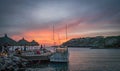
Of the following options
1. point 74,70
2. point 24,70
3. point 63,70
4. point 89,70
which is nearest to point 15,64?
point 24,70

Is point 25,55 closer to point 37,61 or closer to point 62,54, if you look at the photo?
point 37,61

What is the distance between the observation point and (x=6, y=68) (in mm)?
41250

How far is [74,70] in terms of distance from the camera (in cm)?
5266

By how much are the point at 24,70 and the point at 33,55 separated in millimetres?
21077

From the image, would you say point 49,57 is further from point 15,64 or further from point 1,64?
point 1,64

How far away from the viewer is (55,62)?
65.0 meters

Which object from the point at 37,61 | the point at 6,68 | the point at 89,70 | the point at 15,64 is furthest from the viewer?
the point at 37,61

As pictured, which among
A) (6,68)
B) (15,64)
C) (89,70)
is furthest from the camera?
(89,70)

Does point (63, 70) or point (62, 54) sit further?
point (62, 54)

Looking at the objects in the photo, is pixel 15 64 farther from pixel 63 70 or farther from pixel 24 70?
pixel 63 70

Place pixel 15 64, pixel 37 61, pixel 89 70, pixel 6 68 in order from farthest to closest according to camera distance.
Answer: pixel 37 61 → pixel 89 70 → pixel 15 64 → pixel 6 68

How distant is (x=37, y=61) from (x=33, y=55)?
89.4 inches

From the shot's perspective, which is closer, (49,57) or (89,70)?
(89,70)

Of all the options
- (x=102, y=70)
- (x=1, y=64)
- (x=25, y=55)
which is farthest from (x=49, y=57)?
(x=1, y=64)
